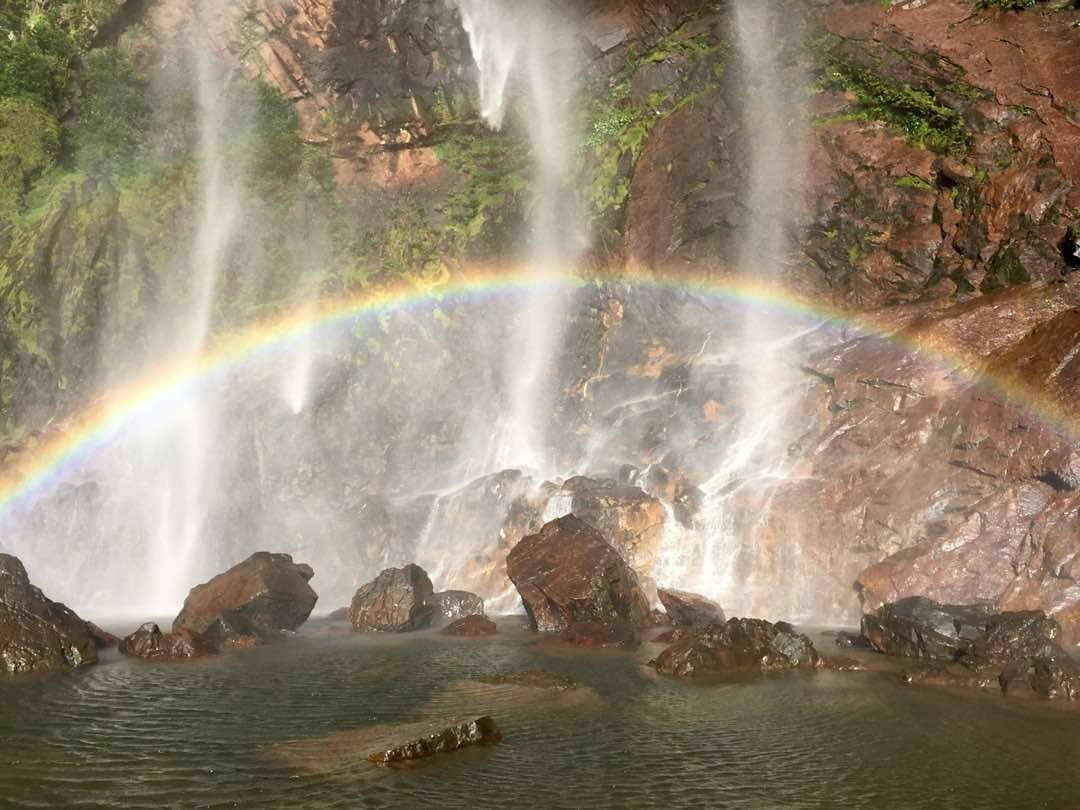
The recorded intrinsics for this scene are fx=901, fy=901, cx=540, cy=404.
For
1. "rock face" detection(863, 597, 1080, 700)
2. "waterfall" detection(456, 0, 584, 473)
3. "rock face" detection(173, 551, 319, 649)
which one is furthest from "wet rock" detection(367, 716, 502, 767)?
"waterfall" detection(456, 0, 584, 473)

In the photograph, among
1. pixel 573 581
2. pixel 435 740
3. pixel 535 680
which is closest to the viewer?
pixel 435 740

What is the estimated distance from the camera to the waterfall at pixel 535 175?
40.6 metres

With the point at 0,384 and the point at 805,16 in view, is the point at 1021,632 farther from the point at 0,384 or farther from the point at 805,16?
the point at 0,384

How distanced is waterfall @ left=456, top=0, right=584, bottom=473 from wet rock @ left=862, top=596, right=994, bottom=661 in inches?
743

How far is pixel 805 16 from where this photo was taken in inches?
1711

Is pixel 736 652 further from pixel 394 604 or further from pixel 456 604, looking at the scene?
pixel 456 604

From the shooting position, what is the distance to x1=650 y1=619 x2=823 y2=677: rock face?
1838 cm

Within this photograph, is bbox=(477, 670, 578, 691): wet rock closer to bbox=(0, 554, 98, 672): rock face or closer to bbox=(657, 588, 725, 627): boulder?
bbox=(657, 588, 725, 627): boulder

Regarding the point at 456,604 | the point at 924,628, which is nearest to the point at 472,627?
the point at 456,604

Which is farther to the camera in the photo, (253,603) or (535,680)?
(253,603)

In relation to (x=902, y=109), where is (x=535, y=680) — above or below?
below

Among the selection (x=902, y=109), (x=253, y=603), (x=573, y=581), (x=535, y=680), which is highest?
(x=902, y=109)

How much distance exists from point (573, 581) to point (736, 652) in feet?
20.3

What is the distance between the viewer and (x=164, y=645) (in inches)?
846
